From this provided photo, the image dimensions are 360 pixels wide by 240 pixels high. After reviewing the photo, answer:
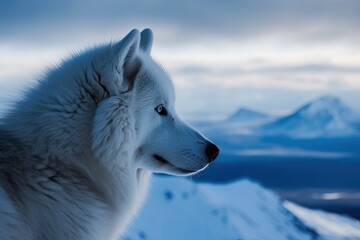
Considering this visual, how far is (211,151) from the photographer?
363 cm

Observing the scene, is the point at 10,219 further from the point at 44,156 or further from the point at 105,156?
the point at 105,156

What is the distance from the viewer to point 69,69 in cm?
341

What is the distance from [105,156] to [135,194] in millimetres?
508

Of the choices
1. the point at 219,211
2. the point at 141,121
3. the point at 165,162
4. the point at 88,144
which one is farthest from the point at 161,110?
the point at 219,211

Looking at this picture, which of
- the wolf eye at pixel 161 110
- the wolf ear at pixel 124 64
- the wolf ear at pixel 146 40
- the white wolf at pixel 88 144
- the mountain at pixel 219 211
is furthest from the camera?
the mountain at pixel 219 211

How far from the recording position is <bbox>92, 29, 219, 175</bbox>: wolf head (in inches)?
128

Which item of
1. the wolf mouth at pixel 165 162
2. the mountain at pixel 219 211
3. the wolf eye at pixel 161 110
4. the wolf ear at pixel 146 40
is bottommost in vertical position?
the mountain at pixel 219 211

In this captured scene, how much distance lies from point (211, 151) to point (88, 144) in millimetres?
857

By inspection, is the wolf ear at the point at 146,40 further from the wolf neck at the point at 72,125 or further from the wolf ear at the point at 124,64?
the wolf neck at the point at 72,125

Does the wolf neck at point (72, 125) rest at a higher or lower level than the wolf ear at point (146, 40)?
lower

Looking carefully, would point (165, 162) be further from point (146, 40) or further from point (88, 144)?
point (146, 40)

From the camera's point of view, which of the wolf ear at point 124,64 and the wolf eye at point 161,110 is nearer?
the wolf ear at point 124,64

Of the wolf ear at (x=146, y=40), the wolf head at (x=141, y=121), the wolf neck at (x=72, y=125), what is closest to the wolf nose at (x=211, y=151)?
the wolf head at (x=141, y=121)

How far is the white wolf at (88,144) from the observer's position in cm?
309
